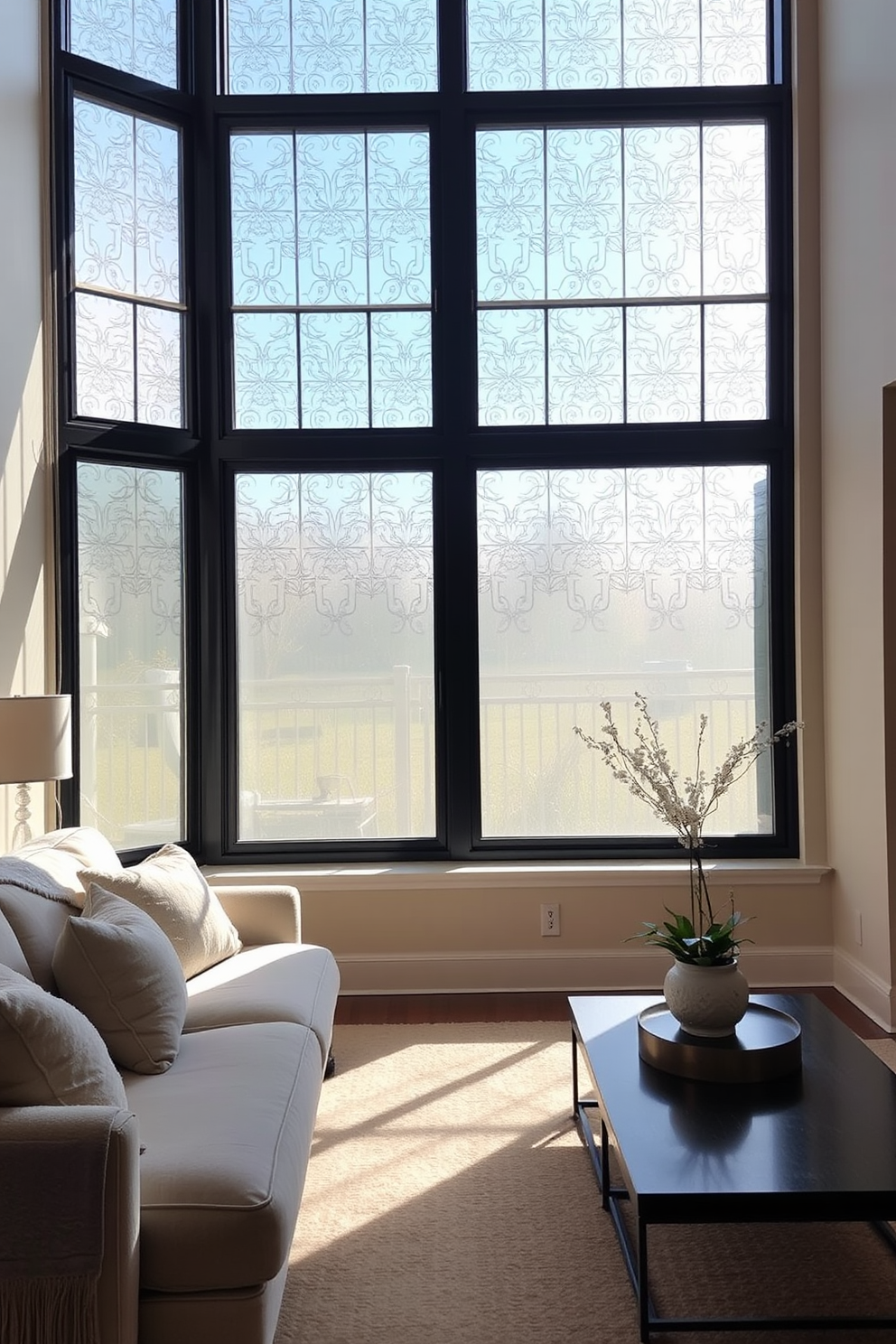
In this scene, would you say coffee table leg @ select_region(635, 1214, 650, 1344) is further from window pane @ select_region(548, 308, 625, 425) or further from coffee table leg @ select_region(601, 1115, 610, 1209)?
window pane @ select_region(548, 308, 625, 425)

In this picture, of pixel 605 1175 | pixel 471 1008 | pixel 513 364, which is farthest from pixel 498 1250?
pixel 513 364

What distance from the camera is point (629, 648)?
452 centimetres

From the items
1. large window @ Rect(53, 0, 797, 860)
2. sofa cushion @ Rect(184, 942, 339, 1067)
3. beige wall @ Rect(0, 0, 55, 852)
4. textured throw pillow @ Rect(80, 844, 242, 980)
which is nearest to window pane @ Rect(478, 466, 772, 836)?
large window @ Rect(53, 0, 797, 860)

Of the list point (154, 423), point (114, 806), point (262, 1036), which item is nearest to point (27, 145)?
point (154, 423)

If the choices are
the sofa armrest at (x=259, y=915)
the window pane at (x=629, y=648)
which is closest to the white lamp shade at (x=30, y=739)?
the sofa armrest at (x=259, y=915)

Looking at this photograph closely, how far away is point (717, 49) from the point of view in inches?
177

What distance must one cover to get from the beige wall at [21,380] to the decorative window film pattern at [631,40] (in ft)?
6.16

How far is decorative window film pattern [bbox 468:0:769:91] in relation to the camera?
450 centimetres

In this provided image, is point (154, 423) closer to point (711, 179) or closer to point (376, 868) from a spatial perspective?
point (376, 868)

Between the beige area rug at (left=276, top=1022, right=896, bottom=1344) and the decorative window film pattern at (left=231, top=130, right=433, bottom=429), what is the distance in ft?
9.32

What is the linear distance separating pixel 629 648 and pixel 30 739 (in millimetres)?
2470

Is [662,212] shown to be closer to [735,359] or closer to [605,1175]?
[735,359]

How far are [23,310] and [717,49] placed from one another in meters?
3.11

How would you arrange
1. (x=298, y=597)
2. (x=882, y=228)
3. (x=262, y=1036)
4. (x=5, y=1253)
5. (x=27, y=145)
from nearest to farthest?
1. (x=5, y=1253)
2. (x=262, y=1036)
3. (x=882, y=228)
4. (x=27, y=145)
5. (x=298, y=597)
